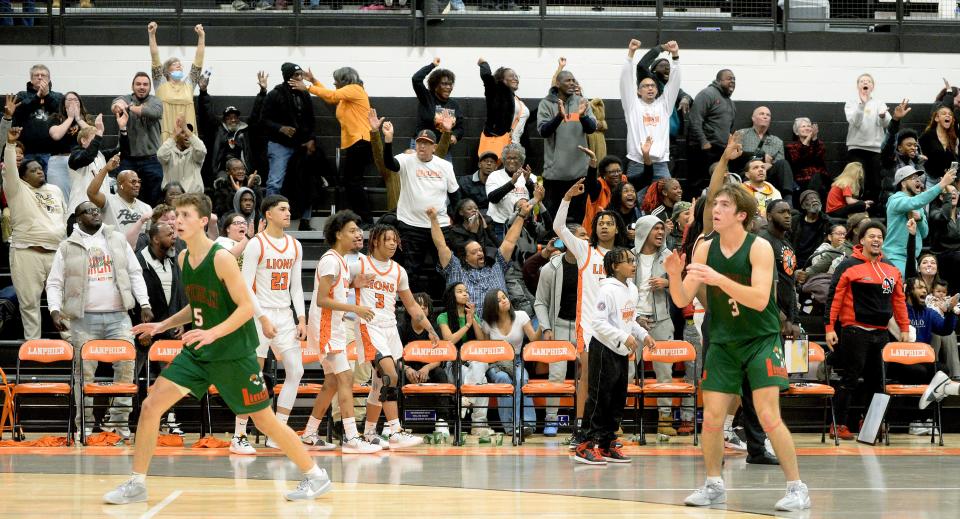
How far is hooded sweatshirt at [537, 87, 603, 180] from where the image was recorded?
14.6 m

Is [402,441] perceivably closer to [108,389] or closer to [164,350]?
[164,350]

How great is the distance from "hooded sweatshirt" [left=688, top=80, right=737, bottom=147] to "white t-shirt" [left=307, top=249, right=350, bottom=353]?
6227 mm

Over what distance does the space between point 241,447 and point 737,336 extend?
14.8 ft

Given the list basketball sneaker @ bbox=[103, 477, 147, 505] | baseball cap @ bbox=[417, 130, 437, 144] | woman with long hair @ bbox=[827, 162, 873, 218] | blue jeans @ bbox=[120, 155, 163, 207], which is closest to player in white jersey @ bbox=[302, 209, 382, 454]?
basketball sneaker @ bbox=[103, 477, 147, 505]

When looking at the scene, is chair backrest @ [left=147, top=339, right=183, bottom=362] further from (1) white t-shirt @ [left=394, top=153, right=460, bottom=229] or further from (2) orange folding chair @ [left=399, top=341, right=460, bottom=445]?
(1) white t-shirt @ [left=394, top=153, right=460, bottom=229]

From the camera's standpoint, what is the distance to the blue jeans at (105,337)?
11570mm

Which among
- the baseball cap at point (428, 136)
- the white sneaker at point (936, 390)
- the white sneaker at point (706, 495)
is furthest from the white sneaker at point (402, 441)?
the white sneaker at point (936, 390)

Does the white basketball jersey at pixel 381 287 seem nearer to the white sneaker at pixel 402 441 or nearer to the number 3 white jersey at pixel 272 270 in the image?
the number 3 white jersey at pixel 272 270

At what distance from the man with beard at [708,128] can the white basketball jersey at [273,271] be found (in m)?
6.49

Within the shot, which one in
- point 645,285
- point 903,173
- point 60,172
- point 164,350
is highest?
point 60,172

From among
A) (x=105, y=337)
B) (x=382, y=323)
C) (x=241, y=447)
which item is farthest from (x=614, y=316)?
(x=105, y=337)

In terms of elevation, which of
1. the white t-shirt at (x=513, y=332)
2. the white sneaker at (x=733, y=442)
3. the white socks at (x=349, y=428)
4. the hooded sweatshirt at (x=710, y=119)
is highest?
the hooded sweatshirt at (x=710, y=119)

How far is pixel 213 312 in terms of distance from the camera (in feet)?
25.4

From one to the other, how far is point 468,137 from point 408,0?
2.39 m
